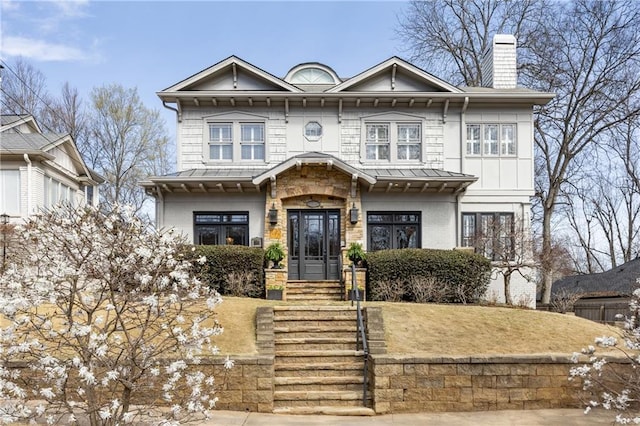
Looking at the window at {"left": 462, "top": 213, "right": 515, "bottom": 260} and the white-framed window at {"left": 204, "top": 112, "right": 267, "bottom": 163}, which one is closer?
the window at {"left": 462, "top": 213, "right": 515, "bottom": 260}

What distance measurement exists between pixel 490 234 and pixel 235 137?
814cm

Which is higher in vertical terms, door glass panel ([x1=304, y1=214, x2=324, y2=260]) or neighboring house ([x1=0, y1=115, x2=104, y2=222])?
neighboring house ([x1=0, y1=115, x2=104, y2=222])

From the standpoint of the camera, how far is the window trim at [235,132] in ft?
53.5

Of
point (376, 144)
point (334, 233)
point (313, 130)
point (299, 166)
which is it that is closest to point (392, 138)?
point (376, 144)

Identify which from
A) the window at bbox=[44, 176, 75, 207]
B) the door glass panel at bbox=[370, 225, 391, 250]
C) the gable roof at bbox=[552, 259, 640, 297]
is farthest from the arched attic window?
the gable roof at bbox=[552, 259, 640, 297]

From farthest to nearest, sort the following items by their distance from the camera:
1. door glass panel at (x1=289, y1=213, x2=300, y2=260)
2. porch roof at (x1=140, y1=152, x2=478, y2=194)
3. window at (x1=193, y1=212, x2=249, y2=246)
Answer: window at (x1=193, y1=212, x2=249, y2=246)
door glass panel at (x1=289, y1=213, x2=300, y2=260)
porch roof at (x1=140, y1=152, x2=478, y2=194)

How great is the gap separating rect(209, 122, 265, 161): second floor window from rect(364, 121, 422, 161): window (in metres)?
3.29

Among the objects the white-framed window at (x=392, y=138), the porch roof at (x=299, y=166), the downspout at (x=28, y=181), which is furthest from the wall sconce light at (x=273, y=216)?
the downspout at (x=28, y=181)

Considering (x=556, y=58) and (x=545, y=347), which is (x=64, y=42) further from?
(x=556, y=58)

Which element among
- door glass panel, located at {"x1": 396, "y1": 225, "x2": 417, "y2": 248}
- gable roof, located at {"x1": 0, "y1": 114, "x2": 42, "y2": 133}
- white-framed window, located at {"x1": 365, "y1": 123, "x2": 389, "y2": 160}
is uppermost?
gable roof, located at {"x1": 0, "y1": 114, "x2": 42, "y2": 133}

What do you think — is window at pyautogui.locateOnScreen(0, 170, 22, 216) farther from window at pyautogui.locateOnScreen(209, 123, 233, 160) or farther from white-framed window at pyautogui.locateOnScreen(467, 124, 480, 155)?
white-framed window at pyautogui.locateOnScreen(467, 124, 480, 155)

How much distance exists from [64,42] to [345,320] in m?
11.6

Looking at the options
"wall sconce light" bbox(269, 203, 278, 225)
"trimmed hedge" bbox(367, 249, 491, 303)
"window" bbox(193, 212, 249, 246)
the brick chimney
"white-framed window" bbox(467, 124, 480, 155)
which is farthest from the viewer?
the brick chimney

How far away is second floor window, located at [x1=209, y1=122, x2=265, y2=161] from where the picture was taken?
16375 mm
